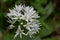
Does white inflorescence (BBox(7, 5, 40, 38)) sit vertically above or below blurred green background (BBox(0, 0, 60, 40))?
above

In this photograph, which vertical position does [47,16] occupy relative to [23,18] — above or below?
below

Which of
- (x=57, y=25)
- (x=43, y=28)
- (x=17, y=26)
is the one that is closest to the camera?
(x=17, y=26)

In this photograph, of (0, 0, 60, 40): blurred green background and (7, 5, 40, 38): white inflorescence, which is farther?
(0, 0, 60, 40): blurred green background

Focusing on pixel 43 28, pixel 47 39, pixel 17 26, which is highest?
pixel 17 26

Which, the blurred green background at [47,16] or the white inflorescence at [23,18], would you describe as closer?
the white inflorescence at [23,18]

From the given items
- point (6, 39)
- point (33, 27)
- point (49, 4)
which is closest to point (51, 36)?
point (49, 4)

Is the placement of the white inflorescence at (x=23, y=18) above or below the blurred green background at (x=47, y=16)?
above

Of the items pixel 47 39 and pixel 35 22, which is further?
pixel 47 39

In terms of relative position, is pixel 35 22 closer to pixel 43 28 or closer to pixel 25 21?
pixel 25 21

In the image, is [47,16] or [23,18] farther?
[47,16]

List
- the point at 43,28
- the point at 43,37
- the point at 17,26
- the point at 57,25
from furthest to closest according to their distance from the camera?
the point at 57,25 → the point at 43,37 → the point at 43,28 → the point at 17,26

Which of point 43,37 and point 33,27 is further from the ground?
point 33,27
